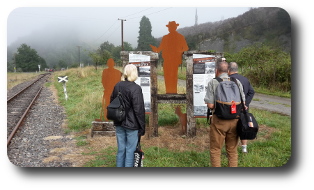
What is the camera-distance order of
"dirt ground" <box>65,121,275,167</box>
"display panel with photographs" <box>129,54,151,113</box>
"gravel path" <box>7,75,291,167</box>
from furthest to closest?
"display panel with photographs" <box>129,54,151,113</box> < "dirt ground" <box>65,121,275,167</box> < "gravel path" <box>7,75,291,167</box>

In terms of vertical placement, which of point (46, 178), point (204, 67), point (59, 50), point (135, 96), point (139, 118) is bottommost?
point (46, 178)

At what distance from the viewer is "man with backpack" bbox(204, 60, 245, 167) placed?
3303mm

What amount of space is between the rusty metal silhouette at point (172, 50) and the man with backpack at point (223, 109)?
1.65 metres

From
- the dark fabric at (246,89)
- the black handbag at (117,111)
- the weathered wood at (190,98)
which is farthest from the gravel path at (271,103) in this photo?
the black handbag at (117,111)

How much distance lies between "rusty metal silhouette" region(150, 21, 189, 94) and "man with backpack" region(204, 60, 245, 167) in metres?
1.65

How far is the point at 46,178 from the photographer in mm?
3795

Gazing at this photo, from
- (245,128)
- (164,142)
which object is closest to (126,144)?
(245,128)

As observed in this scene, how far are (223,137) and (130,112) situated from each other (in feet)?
4.22

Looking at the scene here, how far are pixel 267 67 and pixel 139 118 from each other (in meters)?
7.74

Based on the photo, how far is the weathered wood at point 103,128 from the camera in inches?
224

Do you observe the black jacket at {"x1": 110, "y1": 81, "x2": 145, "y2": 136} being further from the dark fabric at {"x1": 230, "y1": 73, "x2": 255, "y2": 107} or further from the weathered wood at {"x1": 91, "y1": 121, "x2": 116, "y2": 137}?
the weathered wood at {"x1": 91, "y1": 121, "x2": 116, "y2": 137}

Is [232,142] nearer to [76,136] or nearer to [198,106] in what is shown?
[198,106]

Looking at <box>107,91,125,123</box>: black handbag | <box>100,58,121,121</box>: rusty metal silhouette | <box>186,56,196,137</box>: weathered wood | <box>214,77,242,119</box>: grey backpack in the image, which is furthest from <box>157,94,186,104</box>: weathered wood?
<box>107,91,125,123</box>: black handbag

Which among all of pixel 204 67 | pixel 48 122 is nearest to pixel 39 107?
pixel 48 122
